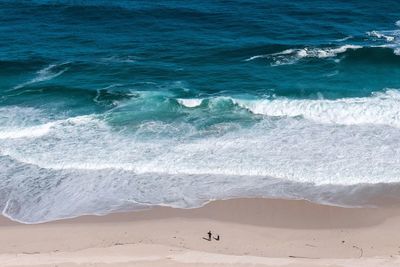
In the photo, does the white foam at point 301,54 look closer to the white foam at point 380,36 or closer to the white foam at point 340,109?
the white foam at point 380,36

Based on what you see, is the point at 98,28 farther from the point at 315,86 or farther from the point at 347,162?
the point at 347,162

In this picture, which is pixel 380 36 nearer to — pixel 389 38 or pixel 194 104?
pixel 389 38

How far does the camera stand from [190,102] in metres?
Result: 41.0

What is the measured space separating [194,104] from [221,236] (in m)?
14.7

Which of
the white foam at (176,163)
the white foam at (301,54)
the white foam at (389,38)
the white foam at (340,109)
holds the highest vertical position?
the white foam at (389,38)

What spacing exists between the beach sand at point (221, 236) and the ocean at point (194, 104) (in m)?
1.06

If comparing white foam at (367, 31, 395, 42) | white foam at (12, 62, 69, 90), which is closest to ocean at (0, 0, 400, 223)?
white foam at (12, 62, 69, 90)

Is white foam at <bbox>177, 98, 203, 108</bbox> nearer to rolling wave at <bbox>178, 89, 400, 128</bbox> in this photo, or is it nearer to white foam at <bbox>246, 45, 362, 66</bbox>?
rolling wave at <bbox>178, 89, 400, 128</bbox>

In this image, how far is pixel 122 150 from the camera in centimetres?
3581

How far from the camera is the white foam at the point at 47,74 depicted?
44.3 m

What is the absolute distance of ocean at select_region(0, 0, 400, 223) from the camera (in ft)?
106

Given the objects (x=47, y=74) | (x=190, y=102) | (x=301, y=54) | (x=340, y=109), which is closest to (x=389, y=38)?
(x=301, y=54)

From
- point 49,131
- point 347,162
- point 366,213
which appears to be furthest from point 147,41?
point 366,213

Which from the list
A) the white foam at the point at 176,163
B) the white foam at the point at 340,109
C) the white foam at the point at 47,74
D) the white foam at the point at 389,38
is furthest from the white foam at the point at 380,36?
the white foam at the point at 47,74
